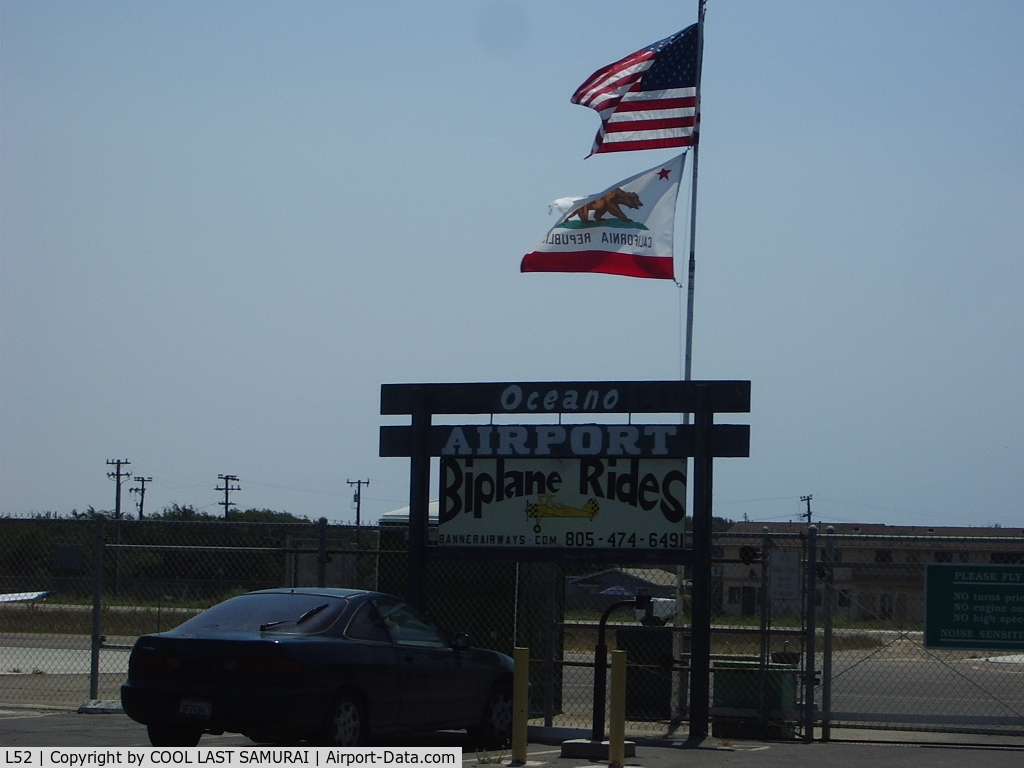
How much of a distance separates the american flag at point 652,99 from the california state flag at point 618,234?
71cm

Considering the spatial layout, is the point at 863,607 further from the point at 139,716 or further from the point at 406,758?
the point at 139,716

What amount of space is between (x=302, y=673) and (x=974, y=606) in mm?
6566

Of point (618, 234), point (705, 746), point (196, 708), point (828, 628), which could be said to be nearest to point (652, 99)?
point (618, 234)

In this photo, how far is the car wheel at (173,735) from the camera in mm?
9539

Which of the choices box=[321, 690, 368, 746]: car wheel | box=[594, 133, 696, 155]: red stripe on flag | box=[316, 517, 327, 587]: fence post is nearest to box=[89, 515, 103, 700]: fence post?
box=[316, 517, 327, 587]: fence post

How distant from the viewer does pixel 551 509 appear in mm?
12883

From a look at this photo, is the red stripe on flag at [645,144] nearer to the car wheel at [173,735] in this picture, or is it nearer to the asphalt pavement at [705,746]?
the asphalt pavement at [705,746]

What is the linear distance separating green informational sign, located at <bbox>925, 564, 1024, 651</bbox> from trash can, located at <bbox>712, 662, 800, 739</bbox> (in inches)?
56.5

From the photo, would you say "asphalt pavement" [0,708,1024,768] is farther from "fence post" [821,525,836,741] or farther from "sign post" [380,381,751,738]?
"sign post" [380,381,751,738]

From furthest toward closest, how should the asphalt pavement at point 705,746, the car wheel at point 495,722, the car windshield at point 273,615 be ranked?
1. the car wheel at point 495,722
2. the asphalt pavement at point 705,746
3. the car windshield at point 273,615

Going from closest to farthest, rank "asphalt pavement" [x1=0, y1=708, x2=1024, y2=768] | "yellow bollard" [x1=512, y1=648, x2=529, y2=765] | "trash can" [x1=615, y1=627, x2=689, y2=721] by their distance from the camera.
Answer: "yellow bollard" [x1=512, y1=648, x2=529, y2=765] → "asphalt pavement" [x1=0, y1=708, x2=1024, y2=768] → "trash can" [x1=615, y1=627, x2=689, y2=721]

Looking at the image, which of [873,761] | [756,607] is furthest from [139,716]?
[756,607]

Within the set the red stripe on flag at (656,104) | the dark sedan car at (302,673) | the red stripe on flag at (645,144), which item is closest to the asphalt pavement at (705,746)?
the dark sedan car at (302,673)

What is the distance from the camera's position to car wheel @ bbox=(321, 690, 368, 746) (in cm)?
936
